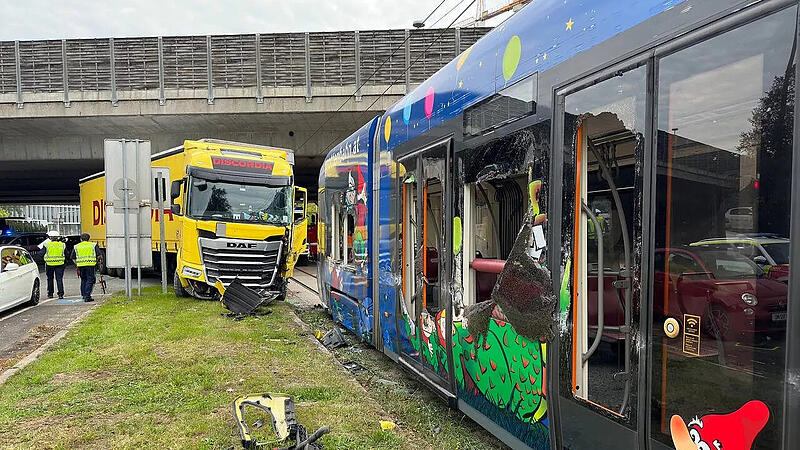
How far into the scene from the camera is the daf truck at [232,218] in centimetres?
1383

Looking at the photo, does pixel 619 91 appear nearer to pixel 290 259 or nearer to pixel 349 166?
pixel 349 166

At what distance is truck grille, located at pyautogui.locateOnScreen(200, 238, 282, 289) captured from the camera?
1381 centimetres

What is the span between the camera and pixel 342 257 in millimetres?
9977

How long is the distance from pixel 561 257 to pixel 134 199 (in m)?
13.2

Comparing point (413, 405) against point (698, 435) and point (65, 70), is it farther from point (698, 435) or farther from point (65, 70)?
point (65, 70)

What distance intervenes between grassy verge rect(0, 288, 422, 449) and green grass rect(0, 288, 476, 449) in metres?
0.01

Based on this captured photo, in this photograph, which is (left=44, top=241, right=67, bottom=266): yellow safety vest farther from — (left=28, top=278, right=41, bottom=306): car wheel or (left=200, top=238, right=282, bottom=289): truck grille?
(left=200, top=238, right=282, bottom=289): truck grille

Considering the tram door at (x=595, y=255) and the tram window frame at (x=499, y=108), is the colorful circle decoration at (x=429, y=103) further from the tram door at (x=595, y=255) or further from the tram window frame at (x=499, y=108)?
the tram door at (x=595, y=255)

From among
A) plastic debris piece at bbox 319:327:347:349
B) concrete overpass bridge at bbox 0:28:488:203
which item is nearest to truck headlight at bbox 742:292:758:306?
plastic debris piece at bbox 319:327:347:349

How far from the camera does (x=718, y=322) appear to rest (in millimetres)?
2326

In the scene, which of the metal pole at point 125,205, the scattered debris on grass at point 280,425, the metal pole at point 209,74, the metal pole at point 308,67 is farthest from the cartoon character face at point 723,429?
the metal pole at point 209,74

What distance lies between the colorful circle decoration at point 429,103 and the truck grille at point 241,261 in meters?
9.31

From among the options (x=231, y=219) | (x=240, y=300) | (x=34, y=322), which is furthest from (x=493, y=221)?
(x=34, y=322)

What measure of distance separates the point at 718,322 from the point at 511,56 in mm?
2466
